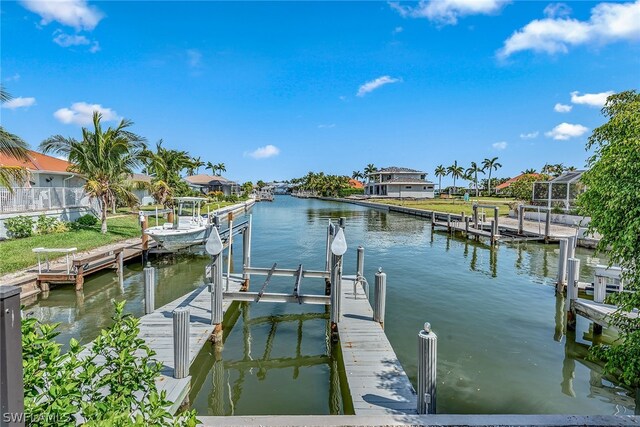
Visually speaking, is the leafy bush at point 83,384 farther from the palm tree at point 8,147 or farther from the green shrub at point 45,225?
the green shrub at point 45,225

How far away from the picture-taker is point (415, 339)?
28.5ft

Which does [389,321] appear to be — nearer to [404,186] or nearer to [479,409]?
[479,409]

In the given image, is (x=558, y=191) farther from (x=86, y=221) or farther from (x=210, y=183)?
(x=210, y=183)

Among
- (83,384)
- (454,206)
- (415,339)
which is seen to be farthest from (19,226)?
(454,206)

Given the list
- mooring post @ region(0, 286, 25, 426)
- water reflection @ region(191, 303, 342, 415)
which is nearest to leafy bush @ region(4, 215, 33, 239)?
water reflection @ region(191, 303, 342, 415)

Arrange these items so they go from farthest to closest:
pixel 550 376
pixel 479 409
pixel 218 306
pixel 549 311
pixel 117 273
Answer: pixel 117 273, pixel 549 311, pixel 218 306, pixel 550 376, pixel 479 409

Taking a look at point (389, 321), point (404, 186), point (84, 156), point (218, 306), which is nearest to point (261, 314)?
point (218, 306)

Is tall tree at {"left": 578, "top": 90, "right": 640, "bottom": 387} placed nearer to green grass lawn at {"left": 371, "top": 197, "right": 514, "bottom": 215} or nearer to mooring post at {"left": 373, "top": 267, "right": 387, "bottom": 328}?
mooring post at {"left": 373, "top": 267, "right": 387, "bottom": 328}

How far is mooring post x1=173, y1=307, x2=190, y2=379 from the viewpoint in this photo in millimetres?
5406

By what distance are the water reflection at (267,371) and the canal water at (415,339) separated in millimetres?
23

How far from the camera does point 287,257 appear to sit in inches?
752

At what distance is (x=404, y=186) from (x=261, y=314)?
7394cm

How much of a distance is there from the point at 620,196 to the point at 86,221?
930 inches

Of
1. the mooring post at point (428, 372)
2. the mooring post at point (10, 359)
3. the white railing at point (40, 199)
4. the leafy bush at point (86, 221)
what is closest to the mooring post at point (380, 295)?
the mooring post at point (428, 372)
